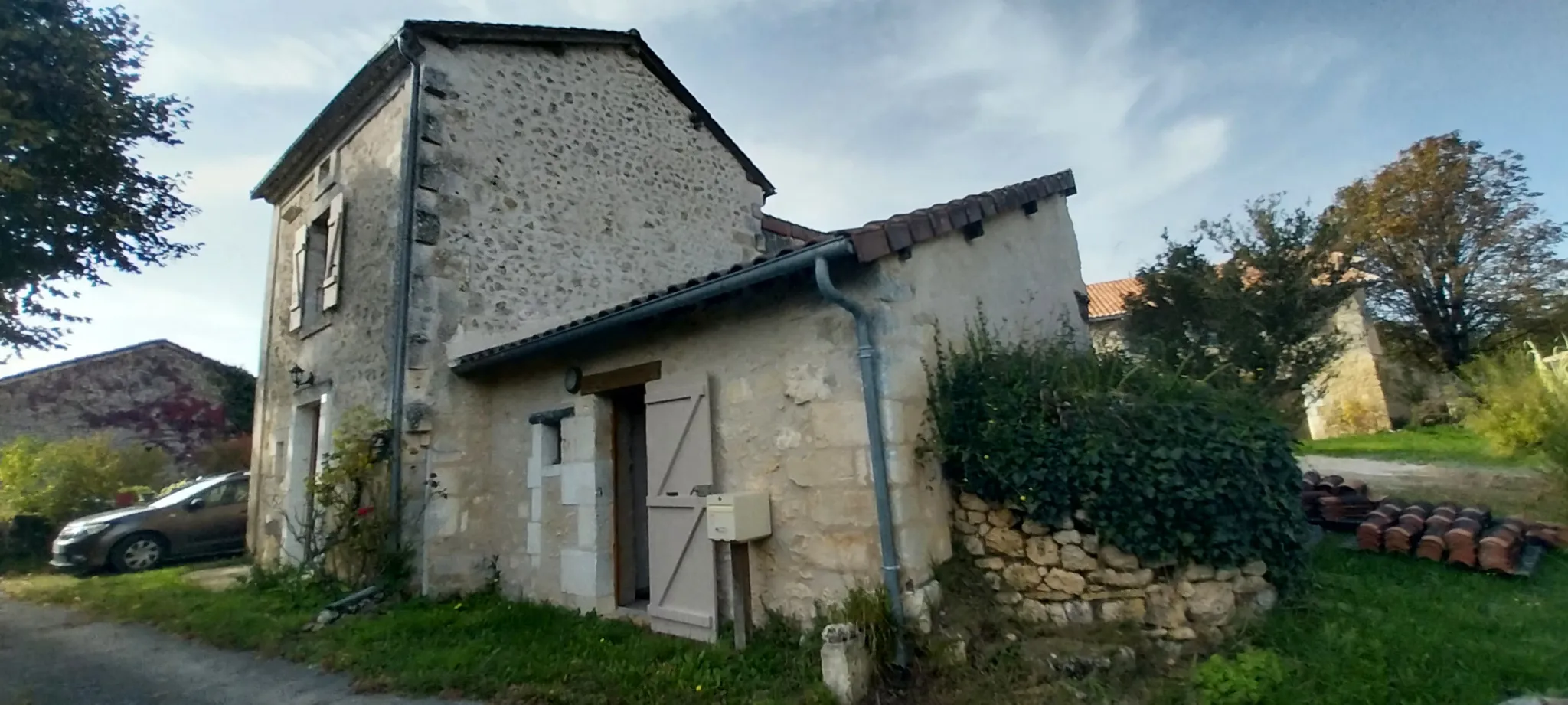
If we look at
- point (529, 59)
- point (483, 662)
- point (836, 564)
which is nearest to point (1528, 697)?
point (836, 564)

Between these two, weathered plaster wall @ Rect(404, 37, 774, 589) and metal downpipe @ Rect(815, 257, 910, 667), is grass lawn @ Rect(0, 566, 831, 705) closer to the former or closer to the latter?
metal downpipe @ Rect(815, 257, 910, 667)

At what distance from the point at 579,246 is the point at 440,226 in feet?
4.60

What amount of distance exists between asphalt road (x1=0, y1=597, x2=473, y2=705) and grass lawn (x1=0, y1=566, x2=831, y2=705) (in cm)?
16

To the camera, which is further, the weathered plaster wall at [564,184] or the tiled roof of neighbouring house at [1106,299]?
the tiled roof of neighbouring house at [1106,299]

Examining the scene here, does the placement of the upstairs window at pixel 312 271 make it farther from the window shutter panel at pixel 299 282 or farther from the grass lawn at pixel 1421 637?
the grass lawn at pixel 1421 637

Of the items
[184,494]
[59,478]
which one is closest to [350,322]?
[184,494]

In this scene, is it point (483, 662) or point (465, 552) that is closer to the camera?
point (483, 662)

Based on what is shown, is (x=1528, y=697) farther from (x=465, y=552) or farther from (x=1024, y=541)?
(x=465, y=552)

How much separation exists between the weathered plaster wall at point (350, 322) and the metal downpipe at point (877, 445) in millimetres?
4850

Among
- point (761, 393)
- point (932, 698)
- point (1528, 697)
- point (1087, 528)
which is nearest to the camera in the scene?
point (1528, 697)

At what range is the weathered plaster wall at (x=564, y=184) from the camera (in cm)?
699

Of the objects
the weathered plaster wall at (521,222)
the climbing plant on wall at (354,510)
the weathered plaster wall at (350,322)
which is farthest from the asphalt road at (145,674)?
the weathered plaster wall at (350,322)

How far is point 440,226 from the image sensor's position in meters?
6.72

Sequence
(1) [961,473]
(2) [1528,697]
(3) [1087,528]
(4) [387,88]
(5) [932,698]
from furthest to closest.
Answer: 1. (4) [387,88]
2. (1) [961,473]
3. (3) [1087,528]
4. (5) [932,698]
5. (2) [1528,697]
